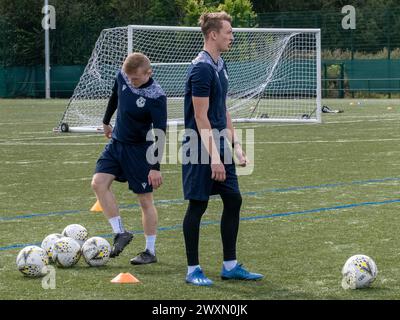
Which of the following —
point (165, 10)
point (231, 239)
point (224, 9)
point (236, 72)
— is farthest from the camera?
point (165, 10)

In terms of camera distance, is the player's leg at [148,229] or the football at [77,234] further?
the football at [77,234]

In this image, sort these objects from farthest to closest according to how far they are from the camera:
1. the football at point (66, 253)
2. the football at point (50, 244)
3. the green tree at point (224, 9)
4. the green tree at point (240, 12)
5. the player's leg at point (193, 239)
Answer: the green tree at point (224, 9)
the green tree at point (240, 12)
the football at point (50, 244)
the football at point (66, 253)
the player's leg at point (193, 239)

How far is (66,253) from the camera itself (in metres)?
7.41

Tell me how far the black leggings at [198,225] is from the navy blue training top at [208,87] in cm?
53

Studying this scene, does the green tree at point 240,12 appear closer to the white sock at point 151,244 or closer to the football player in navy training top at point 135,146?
the football player in navy training top at point 135,146

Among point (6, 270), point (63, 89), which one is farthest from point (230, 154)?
point (63, 89)

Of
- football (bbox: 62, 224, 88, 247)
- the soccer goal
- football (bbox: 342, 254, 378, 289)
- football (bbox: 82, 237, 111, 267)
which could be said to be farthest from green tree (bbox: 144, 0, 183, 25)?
football (bbox: 342, 254, 378, 289)

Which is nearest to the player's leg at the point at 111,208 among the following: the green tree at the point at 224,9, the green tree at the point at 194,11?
the green tree at the point at 224,9

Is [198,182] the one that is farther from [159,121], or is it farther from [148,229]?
[148,229]

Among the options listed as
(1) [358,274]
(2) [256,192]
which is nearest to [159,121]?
(1) [358,274]

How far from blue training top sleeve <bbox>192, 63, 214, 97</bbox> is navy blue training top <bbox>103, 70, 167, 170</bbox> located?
893 millimetres

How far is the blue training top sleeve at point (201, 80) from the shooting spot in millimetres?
6766

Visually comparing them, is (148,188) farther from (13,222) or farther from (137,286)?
(13,222)

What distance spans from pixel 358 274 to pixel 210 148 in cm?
131
